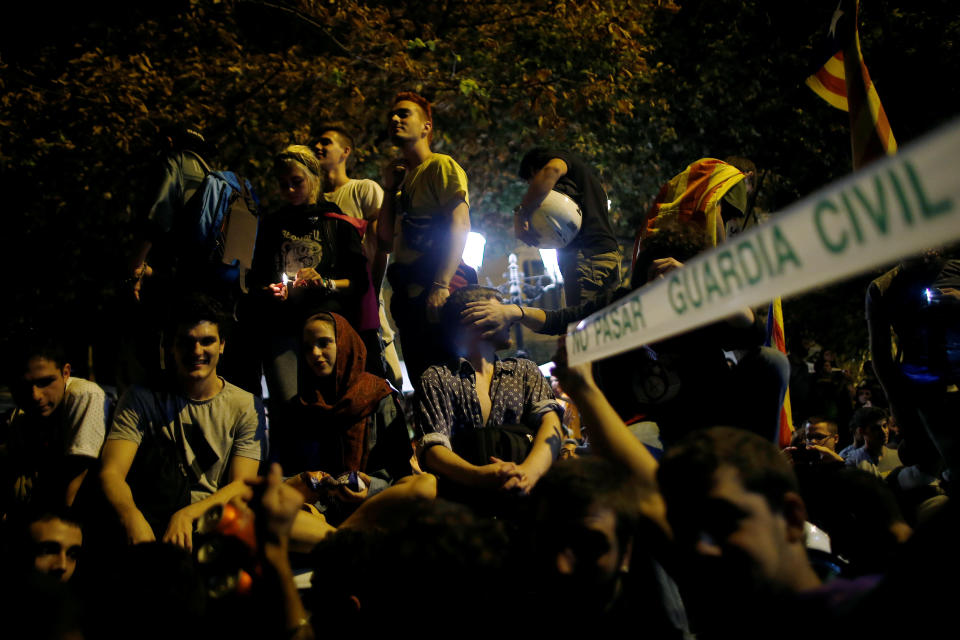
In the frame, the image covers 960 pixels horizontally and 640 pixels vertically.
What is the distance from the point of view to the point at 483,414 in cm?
338

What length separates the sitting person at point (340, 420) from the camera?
369 cm

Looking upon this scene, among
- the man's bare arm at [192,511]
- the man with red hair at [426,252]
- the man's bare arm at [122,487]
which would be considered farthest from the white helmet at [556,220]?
the man's bare arm at [122,487]

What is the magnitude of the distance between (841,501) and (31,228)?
32.4 feet

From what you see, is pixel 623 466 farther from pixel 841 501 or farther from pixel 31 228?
pixel 31 228

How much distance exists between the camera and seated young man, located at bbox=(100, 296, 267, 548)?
Result: 3404 mm

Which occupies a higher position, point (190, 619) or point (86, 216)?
point (86, 216)

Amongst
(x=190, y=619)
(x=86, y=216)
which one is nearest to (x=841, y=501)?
(x=190, y=619)

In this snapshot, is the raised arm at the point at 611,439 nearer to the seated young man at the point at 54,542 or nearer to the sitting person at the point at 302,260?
the seated young man at the point at 54,542

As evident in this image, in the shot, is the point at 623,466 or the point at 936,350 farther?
the point at 936,350

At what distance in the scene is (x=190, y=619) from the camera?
2289mm

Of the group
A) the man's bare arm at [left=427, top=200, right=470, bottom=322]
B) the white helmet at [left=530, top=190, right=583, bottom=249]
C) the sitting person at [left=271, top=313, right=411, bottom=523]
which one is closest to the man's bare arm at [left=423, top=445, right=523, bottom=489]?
the sitting person at [left=271, top=313, right=411, bottom=523]

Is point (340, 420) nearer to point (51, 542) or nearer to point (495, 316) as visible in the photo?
point (495, 316)

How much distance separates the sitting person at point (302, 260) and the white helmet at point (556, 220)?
108 cm

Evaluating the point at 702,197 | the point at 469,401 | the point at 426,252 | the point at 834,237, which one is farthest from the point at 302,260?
the point at 834,237
